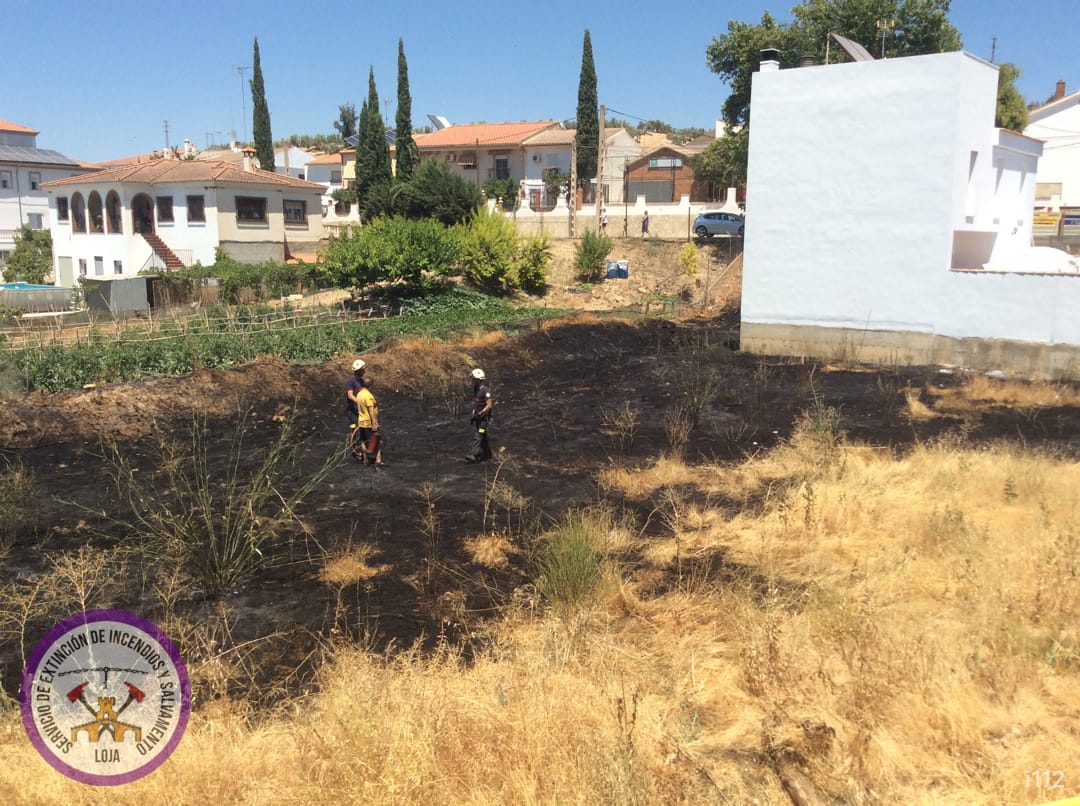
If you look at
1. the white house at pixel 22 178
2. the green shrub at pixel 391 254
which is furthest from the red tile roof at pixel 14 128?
the green shrub at pixel 391 254

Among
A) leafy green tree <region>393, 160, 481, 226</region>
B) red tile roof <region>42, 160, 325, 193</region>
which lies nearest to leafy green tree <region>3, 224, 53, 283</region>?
red tile roof <region>42, 160, 325, 193</region>

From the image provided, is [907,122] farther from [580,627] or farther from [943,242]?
[580,627]

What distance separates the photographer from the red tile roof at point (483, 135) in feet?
190

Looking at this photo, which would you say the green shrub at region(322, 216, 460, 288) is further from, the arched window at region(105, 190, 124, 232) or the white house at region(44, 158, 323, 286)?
the arched window at region(105, 190, 124, 232)

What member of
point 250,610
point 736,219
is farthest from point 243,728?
point 736,219

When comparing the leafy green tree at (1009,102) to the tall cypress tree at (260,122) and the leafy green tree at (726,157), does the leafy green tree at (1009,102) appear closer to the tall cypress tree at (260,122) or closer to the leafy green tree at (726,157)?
the leafy green tree at (726,157)

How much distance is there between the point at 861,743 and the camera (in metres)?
4.88

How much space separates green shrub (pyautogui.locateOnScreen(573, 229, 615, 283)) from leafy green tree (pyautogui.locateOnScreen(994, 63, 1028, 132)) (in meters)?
19.9

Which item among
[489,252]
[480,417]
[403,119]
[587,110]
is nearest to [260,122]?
[403,119]

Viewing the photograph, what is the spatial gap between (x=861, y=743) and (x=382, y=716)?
115 inches

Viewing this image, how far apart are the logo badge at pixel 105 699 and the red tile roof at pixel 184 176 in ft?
115

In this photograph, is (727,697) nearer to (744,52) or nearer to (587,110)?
(744,52)

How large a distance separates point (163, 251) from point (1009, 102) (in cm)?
4105

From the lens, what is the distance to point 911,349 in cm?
1966
